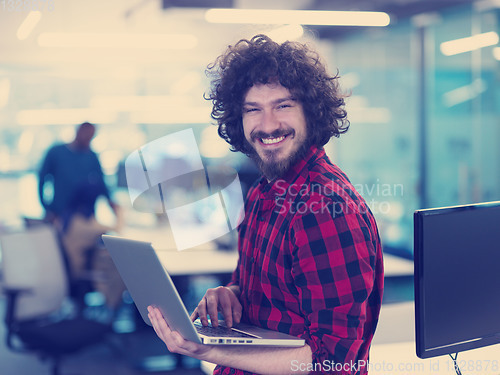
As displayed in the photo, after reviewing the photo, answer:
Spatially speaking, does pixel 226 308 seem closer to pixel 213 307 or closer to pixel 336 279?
pixel 213 307

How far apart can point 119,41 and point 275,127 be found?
434 centimetres

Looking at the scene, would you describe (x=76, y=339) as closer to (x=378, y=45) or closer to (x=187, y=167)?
(x=187, y=167)

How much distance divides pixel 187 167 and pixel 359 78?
2645mm

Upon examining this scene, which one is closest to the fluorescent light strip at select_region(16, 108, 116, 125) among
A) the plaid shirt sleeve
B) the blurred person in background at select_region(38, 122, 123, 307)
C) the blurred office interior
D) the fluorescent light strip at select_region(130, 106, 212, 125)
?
the blurred office interior

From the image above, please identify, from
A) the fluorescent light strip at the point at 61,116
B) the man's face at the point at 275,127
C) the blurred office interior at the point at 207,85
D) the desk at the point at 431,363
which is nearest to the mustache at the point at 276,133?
the man's face at the point at 275,127

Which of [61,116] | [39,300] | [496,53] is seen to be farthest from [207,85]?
[39,300]

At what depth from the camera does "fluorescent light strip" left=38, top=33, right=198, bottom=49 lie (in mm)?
4884

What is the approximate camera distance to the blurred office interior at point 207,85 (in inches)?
185

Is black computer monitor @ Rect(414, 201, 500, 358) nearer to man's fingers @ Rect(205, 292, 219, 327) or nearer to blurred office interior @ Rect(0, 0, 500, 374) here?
man's fingers @ Rect(205, 292, 219, 327)

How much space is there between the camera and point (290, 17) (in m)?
3.82

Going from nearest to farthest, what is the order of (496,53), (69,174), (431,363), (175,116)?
(431,363) → (69,174) → (496,53) → (175,116)

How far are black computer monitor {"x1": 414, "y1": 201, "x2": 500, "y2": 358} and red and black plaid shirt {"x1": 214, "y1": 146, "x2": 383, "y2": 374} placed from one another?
0.11 metres

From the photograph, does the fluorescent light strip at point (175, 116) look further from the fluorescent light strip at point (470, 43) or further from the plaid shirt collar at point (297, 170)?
the plaid shirt collar at point (297, 170)

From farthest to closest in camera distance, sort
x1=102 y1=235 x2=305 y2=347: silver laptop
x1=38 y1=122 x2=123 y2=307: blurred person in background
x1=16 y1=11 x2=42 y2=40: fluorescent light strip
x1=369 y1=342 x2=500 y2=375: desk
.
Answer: x1=16 y1=11 x2=42 y2=40: fluorescent light strip, x1=38 y1=122 x2=123 y2=307: blurred person in background, x1=369 y1=342 x2=500 y2=375: desk, x1=102 y1=235 x2=305 y2=347: silver laptop
